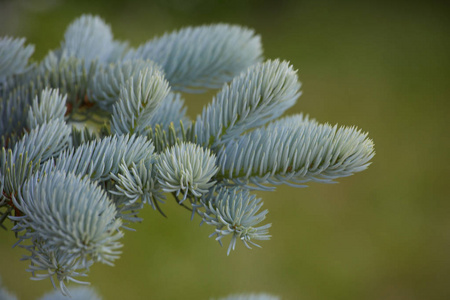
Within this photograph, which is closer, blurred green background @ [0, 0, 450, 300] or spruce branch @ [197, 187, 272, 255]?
spruce branch @ [197, 187, 272, 255]

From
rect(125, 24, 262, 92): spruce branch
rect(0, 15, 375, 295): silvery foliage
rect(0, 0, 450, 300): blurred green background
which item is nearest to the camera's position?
rect(0, 15, 375, 295): silvery foliage

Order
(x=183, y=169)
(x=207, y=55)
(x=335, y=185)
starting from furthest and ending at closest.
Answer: (x=335, y=185) < (x=207, y=55) < (x=183, y=169)

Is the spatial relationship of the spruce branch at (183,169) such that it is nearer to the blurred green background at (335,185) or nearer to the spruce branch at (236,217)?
the spruce branch at (236,217)

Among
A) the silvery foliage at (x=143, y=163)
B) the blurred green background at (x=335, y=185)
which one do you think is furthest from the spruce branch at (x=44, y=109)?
the blurred green background at (x=335, y=185)

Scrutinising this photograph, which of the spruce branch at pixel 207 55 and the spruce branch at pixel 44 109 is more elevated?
the spruce branch at pixel 207 55

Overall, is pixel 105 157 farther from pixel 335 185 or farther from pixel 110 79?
pixel 335 185

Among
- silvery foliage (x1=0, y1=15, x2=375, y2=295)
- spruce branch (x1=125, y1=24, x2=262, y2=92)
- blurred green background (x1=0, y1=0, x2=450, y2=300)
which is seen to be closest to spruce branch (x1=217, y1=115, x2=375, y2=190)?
silvery foliage (x1=0, y1=15, x2=375, y2=295)

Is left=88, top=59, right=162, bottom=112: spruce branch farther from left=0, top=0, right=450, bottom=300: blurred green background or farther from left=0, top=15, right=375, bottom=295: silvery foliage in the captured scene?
left=0, top=0, right=450, bottom=300: blurred green background

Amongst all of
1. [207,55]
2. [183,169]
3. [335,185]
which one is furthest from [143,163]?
[335,185]
